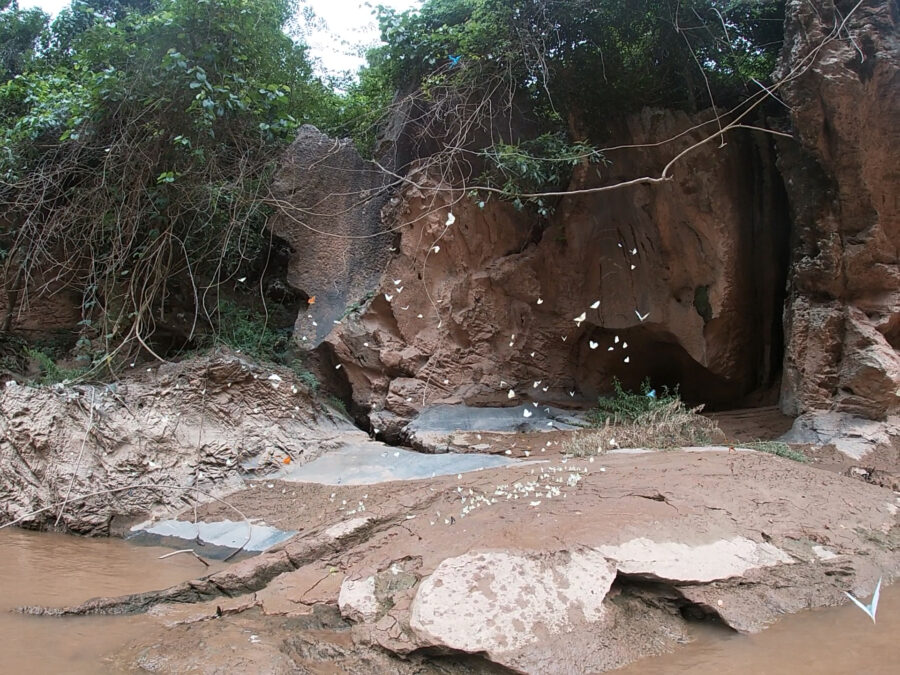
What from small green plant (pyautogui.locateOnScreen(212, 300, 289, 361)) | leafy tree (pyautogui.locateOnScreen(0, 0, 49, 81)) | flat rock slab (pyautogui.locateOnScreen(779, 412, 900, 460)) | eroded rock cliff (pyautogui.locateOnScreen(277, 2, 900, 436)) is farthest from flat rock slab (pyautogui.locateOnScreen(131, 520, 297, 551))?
leafy tree (pyautogui.locateOnScreen(0, 0, 49, 81))

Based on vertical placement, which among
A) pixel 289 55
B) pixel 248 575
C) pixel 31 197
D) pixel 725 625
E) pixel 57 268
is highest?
pixel 289 55

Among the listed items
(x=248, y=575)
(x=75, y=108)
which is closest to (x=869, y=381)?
(x=248, y=575)

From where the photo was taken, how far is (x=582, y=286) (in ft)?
26.6

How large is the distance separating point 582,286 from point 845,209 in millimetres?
2852

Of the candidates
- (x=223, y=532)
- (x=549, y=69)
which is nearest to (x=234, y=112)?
(x=549, y=69)

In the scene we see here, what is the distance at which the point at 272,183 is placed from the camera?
761cm

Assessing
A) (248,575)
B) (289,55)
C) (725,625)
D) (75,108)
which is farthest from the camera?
(289,55)

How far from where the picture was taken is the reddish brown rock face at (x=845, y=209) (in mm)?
5930

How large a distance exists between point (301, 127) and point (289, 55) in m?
1.28

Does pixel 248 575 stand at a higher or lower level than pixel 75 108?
lower

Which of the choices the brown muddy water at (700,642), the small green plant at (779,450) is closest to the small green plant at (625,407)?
the small green plant at (779,450)

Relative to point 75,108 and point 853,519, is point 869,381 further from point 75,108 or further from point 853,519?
→ point 75,108

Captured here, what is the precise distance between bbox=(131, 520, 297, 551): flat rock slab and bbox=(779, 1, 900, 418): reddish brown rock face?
5.08 meters

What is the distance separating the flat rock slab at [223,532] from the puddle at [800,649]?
8.67 feet
